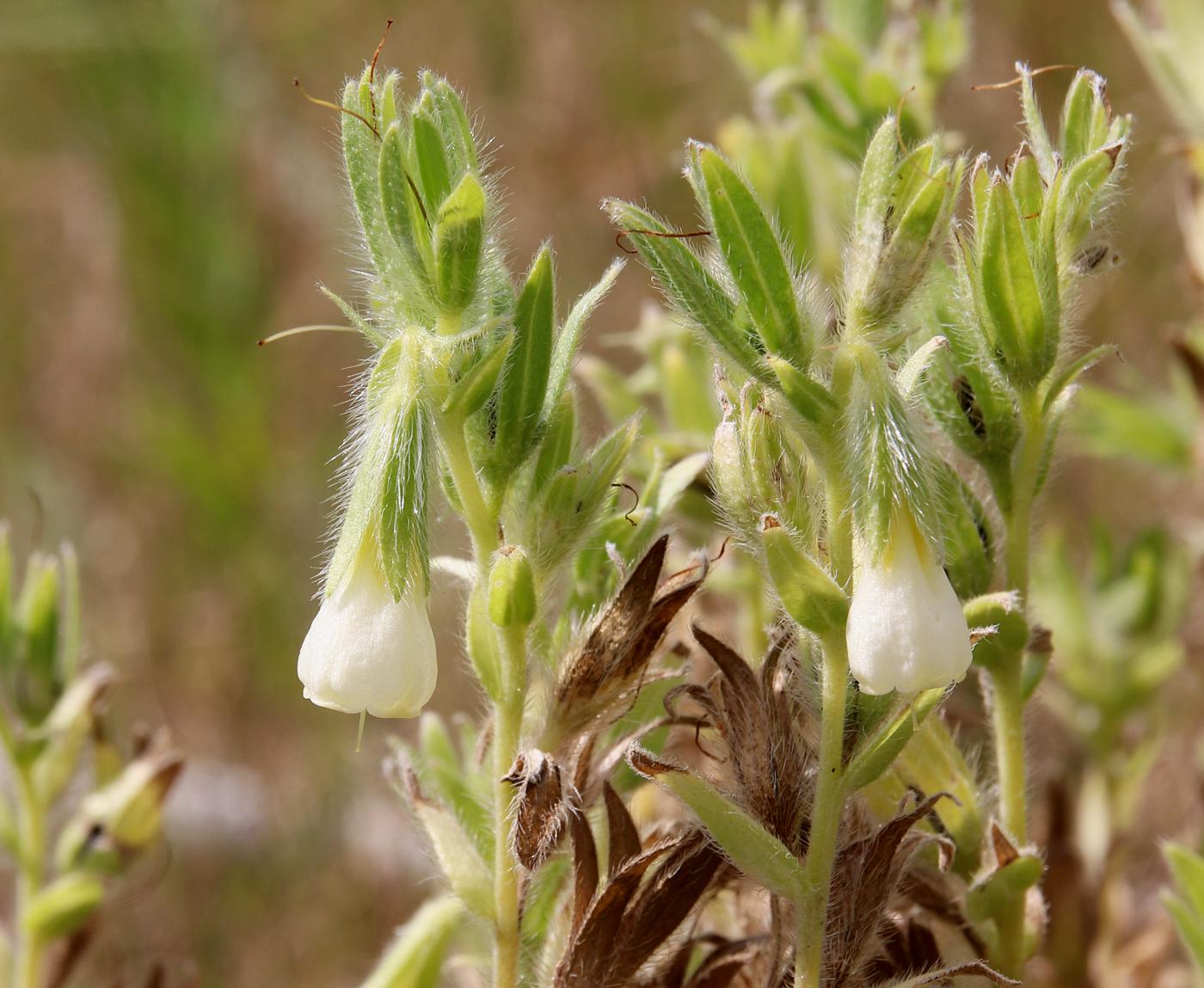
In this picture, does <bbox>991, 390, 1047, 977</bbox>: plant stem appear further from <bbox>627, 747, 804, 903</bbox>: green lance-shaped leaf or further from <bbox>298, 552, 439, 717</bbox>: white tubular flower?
<bbox>298, 552, 439, 717</bbox>: white tubular flower

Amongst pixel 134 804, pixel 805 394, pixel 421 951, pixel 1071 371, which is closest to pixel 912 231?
pixel 805 394

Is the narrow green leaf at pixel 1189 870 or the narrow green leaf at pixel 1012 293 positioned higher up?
the narrow green leaf at pixel 1012 293

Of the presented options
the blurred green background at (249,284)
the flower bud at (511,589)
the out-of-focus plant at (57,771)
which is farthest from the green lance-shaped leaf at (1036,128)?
the blurred green background at (249,284)

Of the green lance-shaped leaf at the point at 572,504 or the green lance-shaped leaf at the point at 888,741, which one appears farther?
the green lance-shaped leaf at the point at 572,504

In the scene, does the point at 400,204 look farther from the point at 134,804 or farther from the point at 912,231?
the point at 134,804

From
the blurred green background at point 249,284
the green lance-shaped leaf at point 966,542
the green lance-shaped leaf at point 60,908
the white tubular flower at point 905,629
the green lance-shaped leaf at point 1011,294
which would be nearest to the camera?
the white tubular flower at point 905,629

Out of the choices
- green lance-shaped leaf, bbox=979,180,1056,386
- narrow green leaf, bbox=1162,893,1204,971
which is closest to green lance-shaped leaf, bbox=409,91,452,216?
green lance-shaped leaf, bbox=979,180,1056,386

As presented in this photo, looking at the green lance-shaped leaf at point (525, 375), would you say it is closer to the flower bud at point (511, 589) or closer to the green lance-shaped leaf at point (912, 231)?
the flower bud at point (511, 589)
